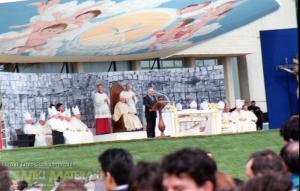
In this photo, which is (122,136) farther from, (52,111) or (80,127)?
(52,111)

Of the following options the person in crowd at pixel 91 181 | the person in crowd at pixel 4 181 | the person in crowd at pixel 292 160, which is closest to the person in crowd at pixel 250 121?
the person in crowd at pixel 91 181

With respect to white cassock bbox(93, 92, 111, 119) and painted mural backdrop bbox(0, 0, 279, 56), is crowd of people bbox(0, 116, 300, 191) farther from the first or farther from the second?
white cassock bbox(93, 92, 111, 119)

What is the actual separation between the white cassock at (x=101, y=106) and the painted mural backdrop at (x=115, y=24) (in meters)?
1.39

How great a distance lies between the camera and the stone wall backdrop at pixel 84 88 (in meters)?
24.1

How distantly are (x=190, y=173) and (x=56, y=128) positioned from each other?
1869 centimetres

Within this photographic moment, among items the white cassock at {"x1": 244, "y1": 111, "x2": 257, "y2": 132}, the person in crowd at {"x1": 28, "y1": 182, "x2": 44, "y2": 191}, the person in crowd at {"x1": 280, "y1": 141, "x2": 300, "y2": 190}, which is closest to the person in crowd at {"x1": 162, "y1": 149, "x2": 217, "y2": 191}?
the person in crowd at {"x1": 280, "y1": 141, "x2": 300, "y2": 190}

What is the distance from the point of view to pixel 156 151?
1741cm

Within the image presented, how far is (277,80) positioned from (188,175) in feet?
68.8

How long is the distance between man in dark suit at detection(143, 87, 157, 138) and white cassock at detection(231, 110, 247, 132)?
308 centimetres

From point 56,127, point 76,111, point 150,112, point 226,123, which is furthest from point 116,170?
point 226,123

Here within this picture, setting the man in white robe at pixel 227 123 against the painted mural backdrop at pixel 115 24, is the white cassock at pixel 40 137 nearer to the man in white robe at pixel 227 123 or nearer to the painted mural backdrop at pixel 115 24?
the painted mural backdrop at pixel 115 24

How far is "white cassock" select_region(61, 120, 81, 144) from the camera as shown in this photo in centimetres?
2278

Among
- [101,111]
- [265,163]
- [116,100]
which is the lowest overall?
[265,163]

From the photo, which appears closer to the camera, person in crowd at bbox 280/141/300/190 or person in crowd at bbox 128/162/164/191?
person in crowd at bbox 128/162/164/191
